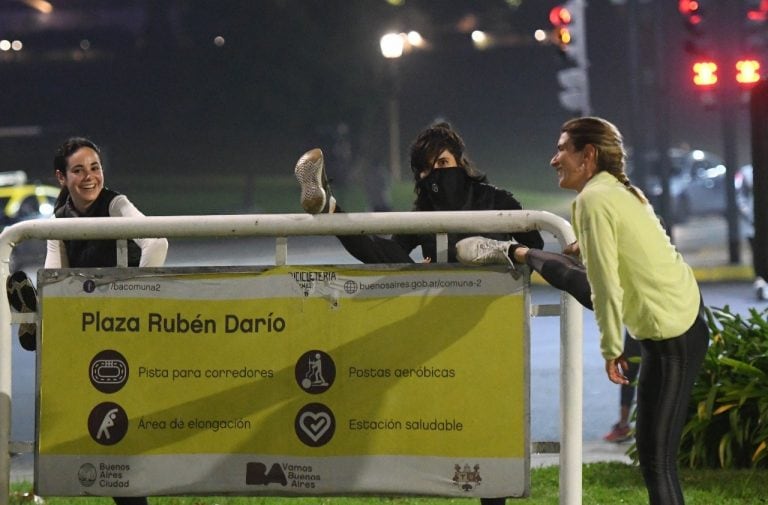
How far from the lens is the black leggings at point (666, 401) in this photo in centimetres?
450

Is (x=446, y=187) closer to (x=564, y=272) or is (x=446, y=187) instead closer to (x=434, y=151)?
(x=434, y=151)

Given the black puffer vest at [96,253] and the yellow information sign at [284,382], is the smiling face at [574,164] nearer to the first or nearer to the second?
the yellow information sign at [284,382]

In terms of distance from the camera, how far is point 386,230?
15.0ft

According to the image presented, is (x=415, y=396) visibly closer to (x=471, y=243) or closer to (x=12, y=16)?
(x=471, y=243)

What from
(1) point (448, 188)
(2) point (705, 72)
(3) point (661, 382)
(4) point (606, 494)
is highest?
(2) point (705, 72)

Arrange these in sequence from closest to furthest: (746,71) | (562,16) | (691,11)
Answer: (691,11) → (746,71) → (562,16)

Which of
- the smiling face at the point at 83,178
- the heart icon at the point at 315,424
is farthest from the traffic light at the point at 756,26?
the heart icon at the point at 315,424

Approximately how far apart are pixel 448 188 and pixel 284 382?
4.16 feet

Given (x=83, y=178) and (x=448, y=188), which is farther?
(x=448, y=188)

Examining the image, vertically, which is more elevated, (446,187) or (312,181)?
(446,187)

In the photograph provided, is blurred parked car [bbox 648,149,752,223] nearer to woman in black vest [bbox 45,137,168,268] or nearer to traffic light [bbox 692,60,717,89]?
traffic light [bbox 692,60,717,89]

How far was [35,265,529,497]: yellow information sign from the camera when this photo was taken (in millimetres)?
4625

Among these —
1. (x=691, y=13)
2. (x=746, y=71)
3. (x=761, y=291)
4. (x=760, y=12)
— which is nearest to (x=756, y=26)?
(x=760, y=12)

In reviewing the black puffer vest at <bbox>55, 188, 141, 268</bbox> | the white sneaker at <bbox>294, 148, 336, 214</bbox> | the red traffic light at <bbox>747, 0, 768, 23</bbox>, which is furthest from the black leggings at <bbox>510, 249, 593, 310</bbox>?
the red traffic light at <bbox>747, 0, 768, 23</bbox>
